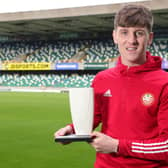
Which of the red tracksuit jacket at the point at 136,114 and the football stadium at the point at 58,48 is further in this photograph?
the football stadium at the point at 58,48

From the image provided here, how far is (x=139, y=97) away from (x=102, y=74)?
0.95 ft

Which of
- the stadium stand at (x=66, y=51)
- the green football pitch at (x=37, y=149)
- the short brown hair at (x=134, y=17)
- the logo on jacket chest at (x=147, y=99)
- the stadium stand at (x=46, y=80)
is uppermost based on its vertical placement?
the short brown hair at (x=134, y=17)

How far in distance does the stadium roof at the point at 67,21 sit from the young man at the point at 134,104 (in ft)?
77.7

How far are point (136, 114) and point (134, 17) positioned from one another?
43cm

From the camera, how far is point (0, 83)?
41.7 m

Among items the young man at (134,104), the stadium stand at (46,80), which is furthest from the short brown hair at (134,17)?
the stadium stand at (46,80)

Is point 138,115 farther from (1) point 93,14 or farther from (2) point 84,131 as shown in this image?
(1) point 93,14

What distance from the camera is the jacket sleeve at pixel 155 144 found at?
1.81 metres

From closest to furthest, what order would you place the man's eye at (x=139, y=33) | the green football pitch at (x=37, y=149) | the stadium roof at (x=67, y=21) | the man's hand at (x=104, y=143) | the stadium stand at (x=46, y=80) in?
the man's hand at (x=104, y=143) < the man's eye at (x=139, y=33) < the green football pitch at (x=37, y=149) < the stadium roof at (x=67, y=21) < the stadium stand at (x=46, y=80)

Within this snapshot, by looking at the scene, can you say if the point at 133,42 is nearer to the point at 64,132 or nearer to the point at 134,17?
the point at 134,17

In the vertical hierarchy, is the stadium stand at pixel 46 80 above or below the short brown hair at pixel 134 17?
below

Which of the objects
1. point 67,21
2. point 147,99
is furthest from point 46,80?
point 147,99

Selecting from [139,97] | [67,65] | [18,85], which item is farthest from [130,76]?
[18,85]

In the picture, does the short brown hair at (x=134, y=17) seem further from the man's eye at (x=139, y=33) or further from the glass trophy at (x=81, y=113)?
the glass trophy at (x=81, y=113)
